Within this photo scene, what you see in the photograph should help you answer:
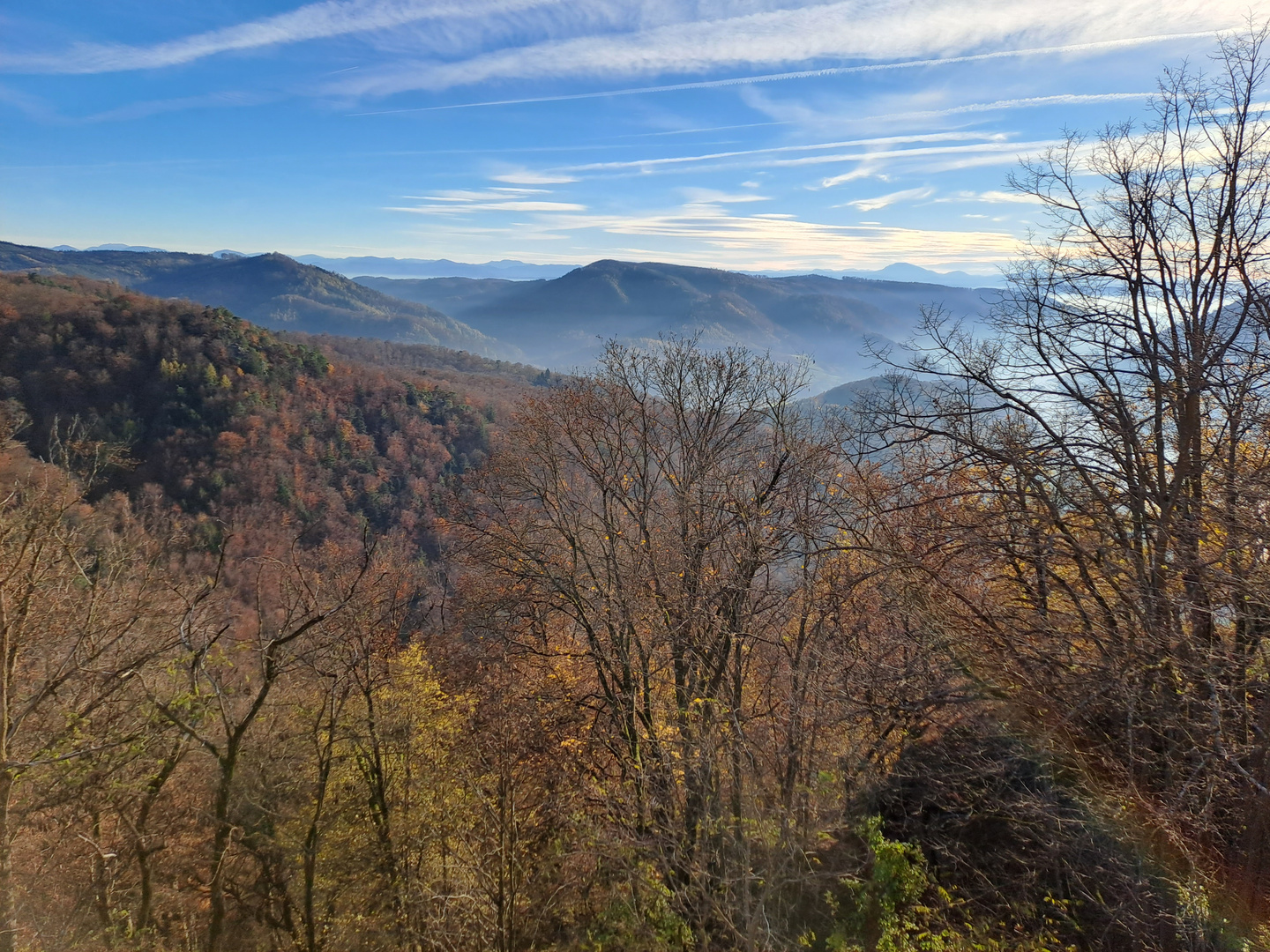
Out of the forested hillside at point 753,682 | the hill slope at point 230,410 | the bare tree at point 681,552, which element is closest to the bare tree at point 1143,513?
the forested hillside at point 753,682

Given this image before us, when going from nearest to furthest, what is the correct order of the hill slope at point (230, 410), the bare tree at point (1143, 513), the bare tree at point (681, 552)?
the bare tree at point (1143, 513) < the bare tree at point (681, 552) < the hill slope at point (230, 410)

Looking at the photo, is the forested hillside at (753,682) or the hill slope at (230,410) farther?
the hill slope at (230,410)

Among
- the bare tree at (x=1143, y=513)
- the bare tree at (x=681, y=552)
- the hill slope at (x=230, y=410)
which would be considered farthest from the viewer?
the hill slope at (x=230, y=410)

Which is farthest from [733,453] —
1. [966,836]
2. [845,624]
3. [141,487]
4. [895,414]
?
[141,487]

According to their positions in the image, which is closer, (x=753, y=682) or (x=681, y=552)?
(x=681, y=552)

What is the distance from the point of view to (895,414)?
786cm

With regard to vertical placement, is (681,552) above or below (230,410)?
above

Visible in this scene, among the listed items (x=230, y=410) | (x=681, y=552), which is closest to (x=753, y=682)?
(x=681, y=552)

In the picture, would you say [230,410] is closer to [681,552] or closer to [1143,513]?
[681,552]

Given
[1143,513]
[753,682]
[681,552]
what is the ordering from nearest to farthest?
[1143,513] → [681,552] → [753,682]

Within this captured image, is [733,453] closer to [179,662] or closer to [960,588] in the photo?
[960,588]

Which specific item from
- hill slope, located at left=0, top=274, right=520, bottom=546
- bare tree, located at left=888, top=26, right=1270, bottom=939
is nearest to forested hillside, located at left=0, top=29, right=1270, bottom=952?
bare tree, located at left=888, top=26, right=1270, bottom=939

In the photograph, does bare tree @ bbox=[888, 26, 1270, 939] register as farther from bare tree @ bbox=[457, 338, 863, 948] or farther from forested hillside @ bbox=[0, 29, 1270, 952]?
bare tree @ bbox=[457, 338, 863, 948]

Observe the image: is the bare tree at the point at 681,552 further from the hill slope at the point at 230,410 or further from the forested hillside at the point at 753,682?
the hill slope at the point at 230,410
